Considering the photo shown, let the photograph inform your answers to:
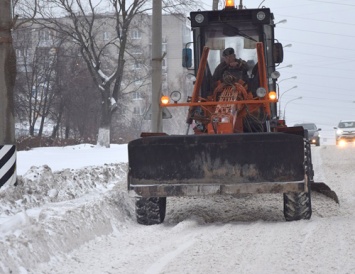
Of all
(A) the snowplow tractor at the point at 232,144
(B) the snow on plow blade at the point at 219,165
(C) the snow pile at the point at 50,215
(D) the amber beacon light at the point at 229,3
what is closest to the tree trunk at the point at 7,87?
(C) the snow pile at the point at 50,215

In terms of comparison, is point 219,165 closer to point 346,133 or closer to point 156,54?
point 156,54

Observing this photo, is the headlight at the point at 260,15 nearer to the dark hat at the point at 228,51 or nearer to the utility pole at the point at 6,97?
the dark hat at the point at 228,51

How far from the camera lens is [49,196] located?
11.1m

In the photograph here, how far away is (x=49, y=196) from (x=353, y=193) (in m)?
5.88

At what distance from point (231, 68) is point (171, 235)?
3392 mm

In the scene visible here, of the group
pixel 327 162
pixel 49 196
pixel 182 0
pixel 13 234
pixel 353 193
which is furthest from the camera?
pixel 182 0

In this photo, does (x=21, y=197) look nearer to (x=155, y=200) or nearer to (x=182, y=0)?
(x=155, y=200)

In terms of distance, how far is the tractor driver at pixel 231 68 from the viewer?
35.6 feet

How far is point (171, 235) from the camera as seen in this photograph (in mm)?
8469

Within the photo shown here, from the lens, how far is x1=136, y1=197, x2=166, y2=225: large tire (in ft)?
31.5

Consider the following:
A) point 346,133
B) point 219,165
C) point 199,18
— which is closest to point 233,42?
point 199,18

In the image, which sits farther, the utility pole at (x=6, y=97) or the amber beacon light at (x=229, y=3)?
the amber beacon light at (x=229, y=3)

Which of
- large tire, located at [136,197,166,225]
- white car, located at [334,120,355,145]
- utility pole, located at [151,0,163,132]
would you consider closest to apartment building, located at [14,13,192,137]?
utility pole, located at [151,0,163,132]

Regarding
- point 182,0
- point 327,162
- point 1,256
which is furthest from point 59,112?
point 1,256
